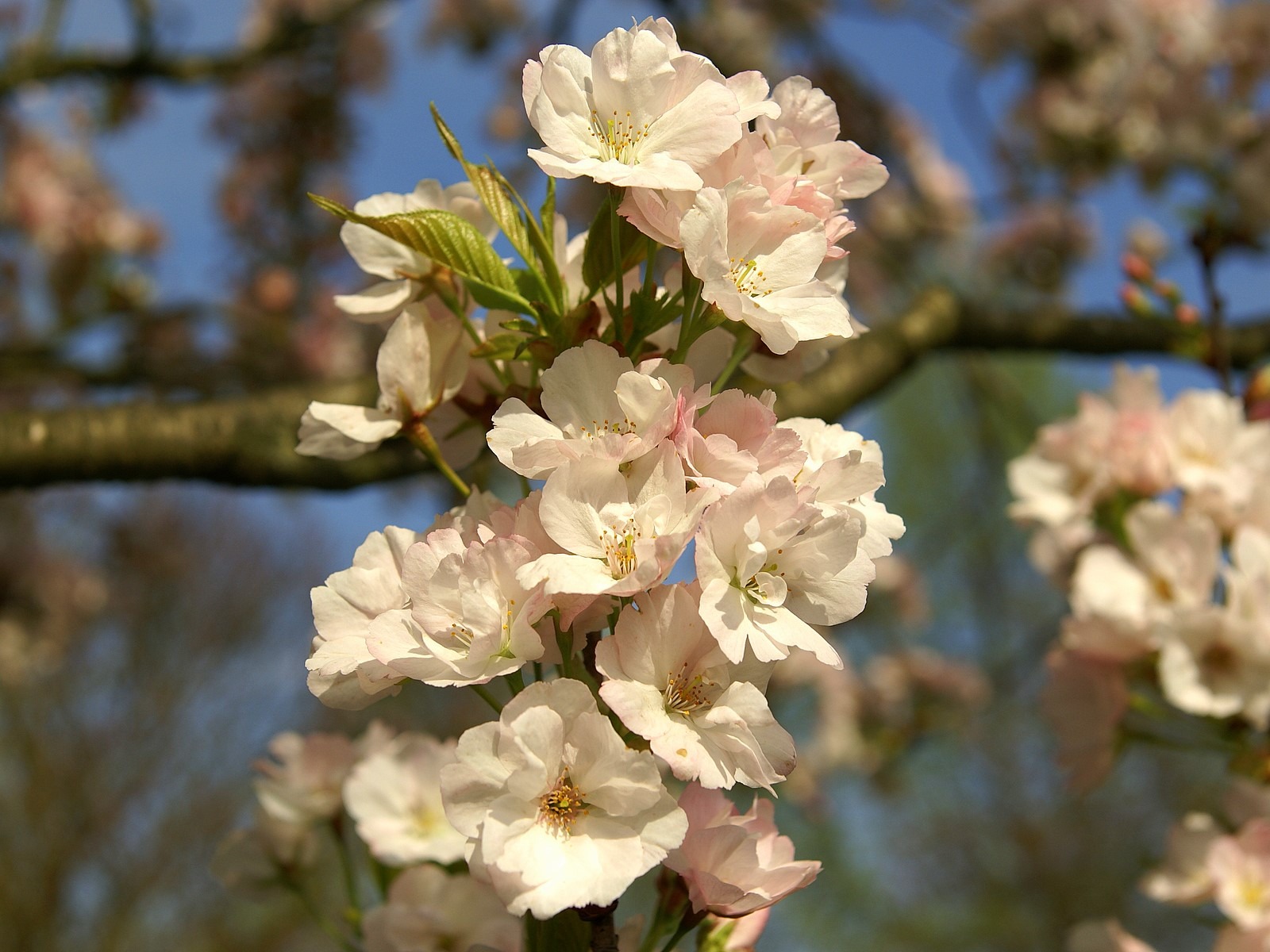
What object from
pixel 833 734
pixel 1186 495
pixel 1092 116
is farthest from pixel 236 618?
pixel 1186 495

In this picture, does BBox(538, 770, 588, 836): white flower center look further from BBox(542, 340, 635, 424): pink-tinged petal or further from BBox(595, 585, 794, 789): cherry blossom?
BBox(542, 340, 635, 424): pink-tinged petal

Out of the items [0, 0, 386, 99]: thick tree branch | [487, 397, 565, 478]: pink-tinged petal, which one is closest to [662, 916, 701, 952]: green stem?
[487, 397, 565, 478]: pink-tinged petal

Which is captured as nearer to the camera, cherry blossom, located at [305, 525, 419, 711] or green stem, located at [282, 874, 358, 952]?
cherry blossom, located at [305, 525, 419, 711]

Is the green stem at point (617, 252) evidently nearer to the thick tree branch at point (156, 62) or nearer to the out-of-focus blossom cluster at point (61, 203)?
the thick tree branch at point (156, 62)

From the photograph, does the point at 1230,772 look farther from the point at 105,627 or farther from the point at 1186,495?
the point at 105,627

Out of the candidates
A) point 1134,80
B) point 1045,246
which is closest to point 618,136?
point 1134,80

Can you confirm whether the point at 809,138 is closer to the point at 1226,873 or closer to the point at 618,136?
the point at 618,136

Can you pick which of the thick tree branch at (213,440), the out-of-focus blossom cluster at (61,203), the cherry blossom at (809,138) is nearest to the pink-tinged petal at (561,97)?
the cherry blossom at (809,138)
